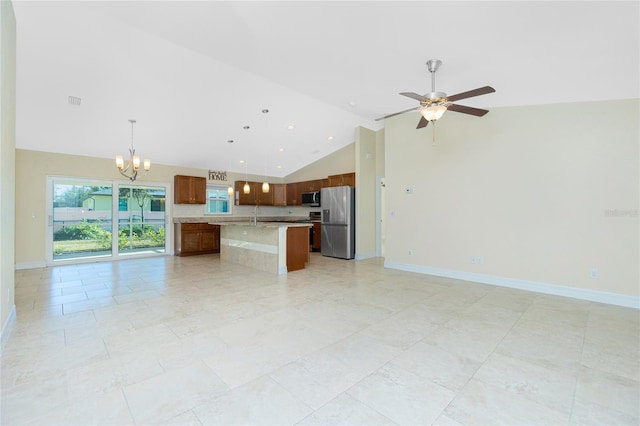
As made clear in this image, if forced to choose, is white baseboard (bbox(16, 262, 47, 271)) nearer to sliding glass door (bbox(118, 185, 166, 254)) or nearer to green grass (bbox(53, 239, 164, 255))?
green grass (bbox(53, 239, 164, 255))

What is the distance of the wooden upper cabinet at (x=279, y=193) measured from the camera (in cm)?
980

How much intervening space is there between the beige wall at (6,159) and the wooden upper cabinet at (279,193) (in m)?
6.98

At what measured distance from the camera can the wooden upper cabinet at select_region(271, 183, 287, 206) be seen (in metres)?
9.80

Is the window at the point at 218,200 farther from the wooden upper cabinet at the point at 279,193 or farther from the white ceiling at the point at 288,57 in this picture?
the white ceiling at the point at 288,57

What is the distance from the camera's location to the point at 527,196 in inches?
171

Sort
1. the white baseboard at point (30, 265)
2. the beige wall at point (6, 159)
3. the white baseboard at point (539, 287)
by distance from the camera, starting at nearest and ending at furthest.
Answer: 1. the beige wall at point (6, 159)
2. the white baseboard at point (539, 287)
3. the white baseboard at point (30, 265)

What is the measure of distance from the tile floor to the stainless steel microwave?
459cm

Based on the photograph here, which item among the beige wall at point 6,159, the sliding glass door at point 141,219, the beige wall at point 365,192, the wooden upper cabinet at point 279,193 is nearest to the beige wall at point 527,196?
the beige wall at point 365,192

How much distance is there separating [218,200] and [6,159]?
6.19 m

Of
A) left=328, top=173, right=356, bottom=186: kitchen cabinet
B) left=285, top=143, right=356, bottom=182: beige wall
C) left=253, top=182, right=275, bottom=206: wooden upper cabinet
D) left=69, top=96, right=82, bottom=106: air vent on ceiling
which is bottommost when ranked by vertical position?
left=253, top=182, right=275, bottom=206: wooden upper cabinet

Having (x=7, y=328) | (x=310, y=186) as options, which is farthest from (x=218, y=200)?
(x=7, y=328)

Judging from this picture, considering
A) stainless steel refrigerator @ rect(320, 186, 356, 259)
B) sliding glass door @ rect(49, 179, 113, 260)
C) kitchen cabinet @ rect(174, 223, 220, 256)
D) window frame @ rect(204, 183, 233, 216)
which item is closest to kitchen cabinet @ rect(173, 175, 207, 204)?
window frame @ rect(204, 183, 233, 216)

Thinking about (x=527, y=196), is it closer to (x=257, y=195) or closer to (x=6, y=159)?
(x=6, y=159)

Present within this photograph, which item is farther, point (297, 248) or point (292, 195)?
point (292, 195)
